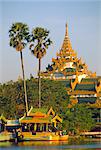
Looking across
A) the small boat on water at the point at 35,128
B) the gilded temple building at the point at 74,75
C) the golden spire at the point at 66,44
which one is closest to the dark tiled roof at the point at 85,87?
Answer: the gilded temple building at the point at 74,75

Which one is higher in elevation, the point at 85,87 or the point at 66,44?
the point at 66,44

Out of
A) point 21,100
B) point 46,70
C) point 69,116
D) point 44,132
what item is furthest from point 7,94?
point 46,70

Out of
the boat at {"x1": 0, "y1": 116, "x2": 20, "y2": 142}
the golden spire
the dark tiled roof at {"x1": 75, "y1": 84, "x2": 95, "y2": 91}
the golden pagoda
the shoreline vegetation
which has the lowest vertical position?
the boat at {"x1": 0, "y1": 116, "x2": 20, "y2": 142}

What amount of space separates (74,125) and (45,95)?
6586 millimetres

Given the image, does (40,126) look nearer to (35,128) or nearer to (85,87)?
(35,128)

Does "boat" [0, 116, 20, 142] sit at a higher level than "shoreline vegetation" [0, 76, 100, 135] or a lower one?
lower

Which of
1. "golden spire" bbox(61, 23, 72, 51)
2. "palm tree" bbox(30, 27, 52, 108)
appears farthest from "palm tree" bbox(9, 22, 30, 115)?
"golden spire" bbox(61, 23, 72, 51)

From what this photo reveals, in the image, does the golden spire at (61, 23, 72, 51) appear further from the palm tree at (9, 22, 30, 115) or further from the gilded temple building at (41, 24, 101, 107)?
the palm tree at (9, 22, 30, 115)

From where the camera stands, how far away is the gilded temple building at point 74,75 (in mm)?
50531

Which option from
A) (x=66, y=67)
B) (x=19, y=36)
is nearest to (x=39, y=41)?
(x=19, y=36)

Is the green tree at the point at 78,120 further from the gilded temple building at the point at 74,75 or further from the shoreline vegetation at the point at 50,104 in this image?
the gilded temple building at the point at 74,75

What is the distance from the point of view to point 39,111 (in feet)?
108

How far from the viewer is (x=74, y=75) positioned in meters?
55.1

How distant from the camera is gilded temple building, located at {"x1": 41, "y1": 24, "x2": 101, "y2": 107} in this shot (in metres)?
50.5
